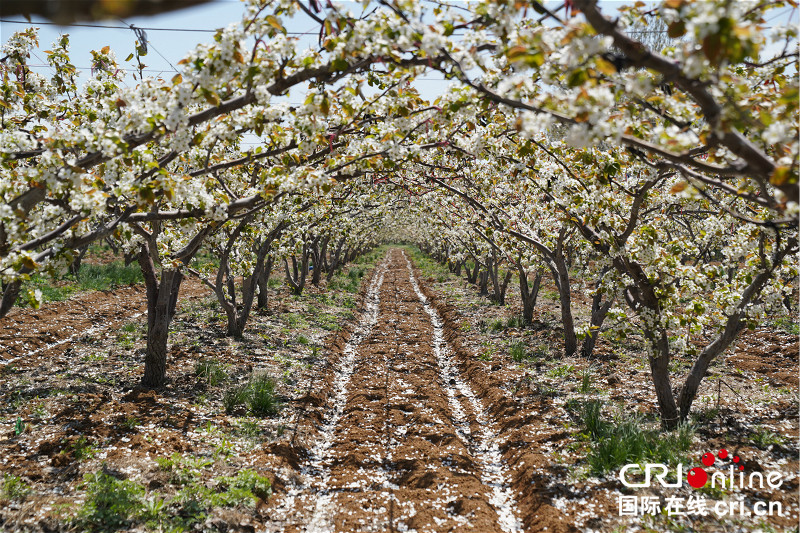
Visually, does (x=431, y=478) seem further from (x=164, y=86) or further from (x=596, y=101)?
(x=164, y=86)

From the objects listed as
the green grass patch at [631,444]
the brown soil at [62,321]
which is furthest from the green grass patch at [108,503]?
the brown soil at [62,321]

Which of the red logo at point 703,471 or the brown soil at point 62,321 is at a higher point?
the red logo at point 703,471

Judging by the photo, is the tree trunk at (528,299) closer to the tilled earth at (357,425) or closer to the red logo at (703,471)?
the tilled earth at (357,425)

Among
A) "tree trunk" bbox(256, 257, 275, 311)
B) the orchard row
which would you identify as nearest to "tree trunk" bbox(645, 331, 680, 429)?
the orchard row

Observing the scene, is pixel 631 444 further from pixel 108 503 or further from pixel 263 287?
pixel 263 287

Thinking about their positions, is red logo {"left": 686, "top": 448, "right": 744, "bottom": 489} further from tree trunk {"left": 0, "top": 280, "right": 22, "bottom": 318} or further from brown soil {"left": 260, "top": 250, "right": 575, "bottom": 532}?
tree trunk {"left": 0, "top": 280, "right": 22, "bottom": 318}

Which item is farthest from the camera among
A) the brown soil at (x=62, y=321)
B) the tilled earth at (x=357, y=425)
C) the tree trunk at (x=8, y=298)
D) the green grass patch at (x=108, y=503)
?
the brown soil at (x=62, y=321)

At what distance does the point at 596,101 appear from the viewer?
9.45ft

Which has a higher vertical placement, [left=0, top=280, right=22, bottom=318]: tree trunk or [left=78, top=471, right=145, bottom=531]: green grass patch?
[left=0, top=280, right=22, bottom=318]: tree trunk

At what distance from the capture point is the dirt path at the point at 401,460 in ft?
16.9

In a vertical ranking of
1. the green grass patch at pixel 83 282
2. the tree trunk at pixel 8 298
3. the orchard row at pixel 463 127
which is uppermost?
the orchard row at pixel 463 127

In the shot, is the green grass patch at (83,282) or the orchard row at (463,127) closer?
the orchard row at (463,127)

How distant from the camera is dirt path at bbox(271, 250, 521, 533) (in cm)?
515

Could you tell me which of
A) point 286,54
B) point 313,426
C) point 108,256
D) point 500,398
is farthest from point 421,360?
point 108,256
